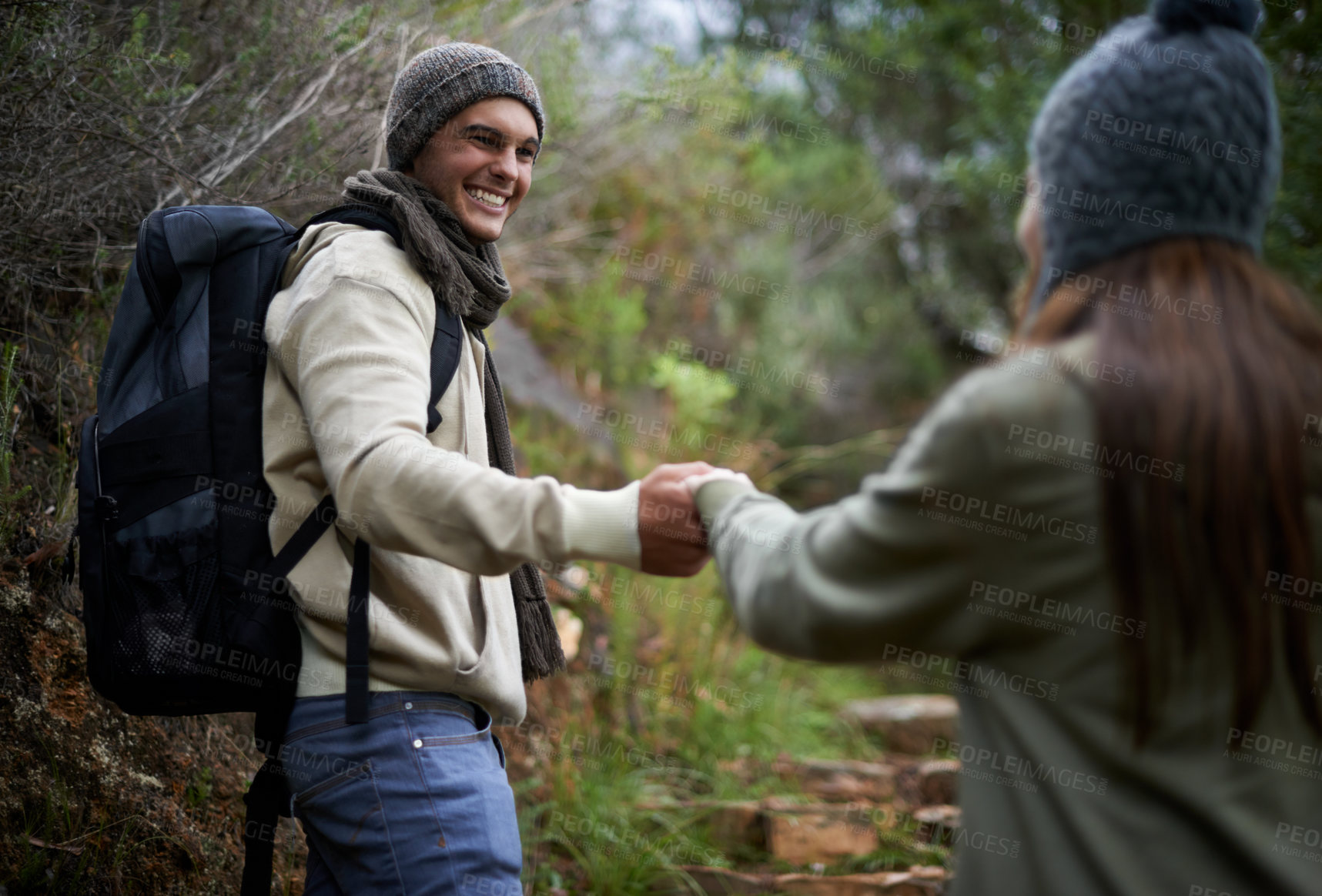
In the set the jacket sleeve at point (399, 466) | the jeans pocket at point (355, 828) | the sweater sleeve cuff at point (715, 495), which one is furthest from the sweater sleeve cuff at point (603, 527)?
the jeans pocket at point (355, 828)

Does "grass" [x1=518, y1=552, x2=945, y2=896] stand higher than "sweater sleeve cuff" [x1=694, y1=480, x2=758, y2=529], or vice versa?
"sweater sleeve cuff" [x1=694, y1=480, x2=758, y2=529]

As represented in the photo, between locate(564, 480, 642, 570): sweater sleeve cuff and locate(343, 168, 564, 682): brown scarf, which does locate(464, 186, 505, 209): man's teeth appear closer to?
locate(343, 168, 564, 682): brown scarf

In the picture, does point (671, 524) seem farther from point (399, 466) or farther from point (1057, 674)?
point (1057, 674)

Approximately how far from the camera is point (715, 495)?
1.83m

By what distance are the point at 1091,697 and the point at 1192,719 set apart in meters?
0.12

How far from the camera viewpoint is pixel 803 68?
10.7 metres

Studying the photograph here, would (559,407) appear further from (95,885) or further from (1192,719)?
(1192,719)

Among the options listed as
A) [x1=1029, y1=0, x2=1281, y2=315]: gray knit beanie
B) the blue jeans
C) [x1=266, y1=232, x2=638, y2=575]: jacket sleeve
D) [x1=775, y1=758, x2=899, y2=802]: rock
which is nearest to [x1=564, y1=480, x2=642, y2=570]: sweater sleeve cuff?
[x1=266, y1=232, x2=638, y2=575]: jacket sleeve

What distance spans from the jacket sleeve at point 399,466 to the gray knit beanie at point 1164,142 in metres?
0.87

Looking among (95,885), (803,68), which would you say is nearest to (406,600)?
(95,885)

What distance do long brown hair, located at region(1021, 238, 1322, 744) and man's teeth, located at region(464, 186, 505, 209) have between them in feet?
4.97

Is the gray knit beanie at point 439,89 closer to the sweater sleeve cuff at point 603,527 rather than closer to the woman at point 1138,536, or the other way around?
the sweater sleeve cuff at point 603,527

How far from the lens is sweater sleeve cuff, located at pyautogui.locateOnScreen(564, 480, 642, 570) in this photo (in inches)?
71.3

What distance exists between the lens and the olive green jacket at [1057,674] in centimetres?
127
